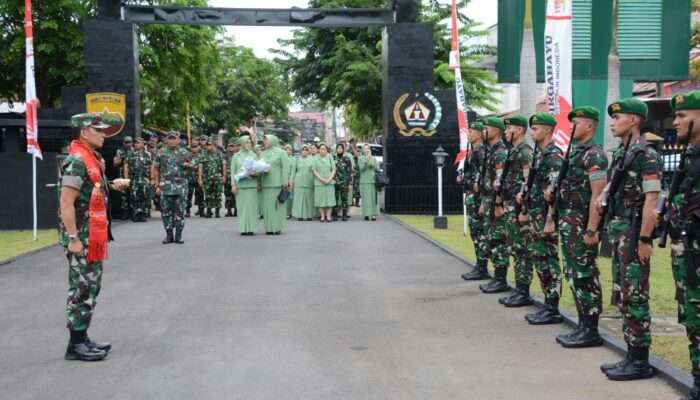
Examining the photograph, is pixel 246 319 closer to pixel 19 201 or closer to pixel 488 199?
pixel 488 199

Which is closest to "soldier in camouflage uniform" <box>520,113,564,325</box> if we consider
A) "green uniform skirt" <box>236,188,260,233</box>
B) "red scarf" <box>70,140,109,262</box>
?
"red scarf" <box>70,140,109,262</box>

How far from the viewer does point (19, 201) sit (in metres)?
18.9

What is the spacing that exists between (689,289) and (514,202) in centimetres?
378

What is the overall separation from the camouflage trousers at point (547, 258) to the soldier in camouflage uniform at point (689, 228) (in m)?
2.57

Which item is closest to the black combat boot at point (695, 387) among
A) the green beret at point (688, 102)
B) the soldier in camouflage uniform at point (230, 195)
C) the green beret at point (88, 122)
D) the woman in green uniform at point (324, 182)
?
the green beret at point (688, 102)

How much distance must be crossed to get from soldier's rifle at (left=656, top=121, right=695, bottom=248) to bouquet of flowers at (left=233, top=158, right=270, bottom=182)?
11707mm

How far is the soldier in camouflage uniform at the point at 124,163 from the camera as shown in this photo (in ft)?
68.9

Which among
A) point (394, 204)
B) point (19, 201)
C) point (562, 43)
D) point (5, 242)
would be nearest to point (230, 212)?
point (394, 204)

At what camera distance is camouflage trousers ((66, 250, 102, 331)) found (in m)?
6.68

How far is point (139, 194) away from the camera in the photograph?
21406 millimetres

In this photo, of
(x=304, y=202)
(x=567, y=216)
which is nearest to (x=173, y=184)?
(x=304, y=202)

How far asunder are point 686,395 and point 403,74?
18057 millimetres

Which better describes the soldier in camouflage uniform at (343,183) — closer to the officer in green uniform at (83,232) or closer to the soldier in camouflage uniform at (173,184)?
the soldier in camouflage uniform at (173,184)

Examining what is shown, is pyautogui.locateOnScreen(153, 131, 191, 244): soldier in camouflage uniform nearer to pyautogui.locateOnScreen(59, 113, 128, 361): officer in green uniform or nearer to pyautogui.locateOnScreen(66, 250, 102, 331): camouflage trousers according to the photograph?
pyautogui.locateOnScreen(59, 113, 128, 361): officer in green uniform
